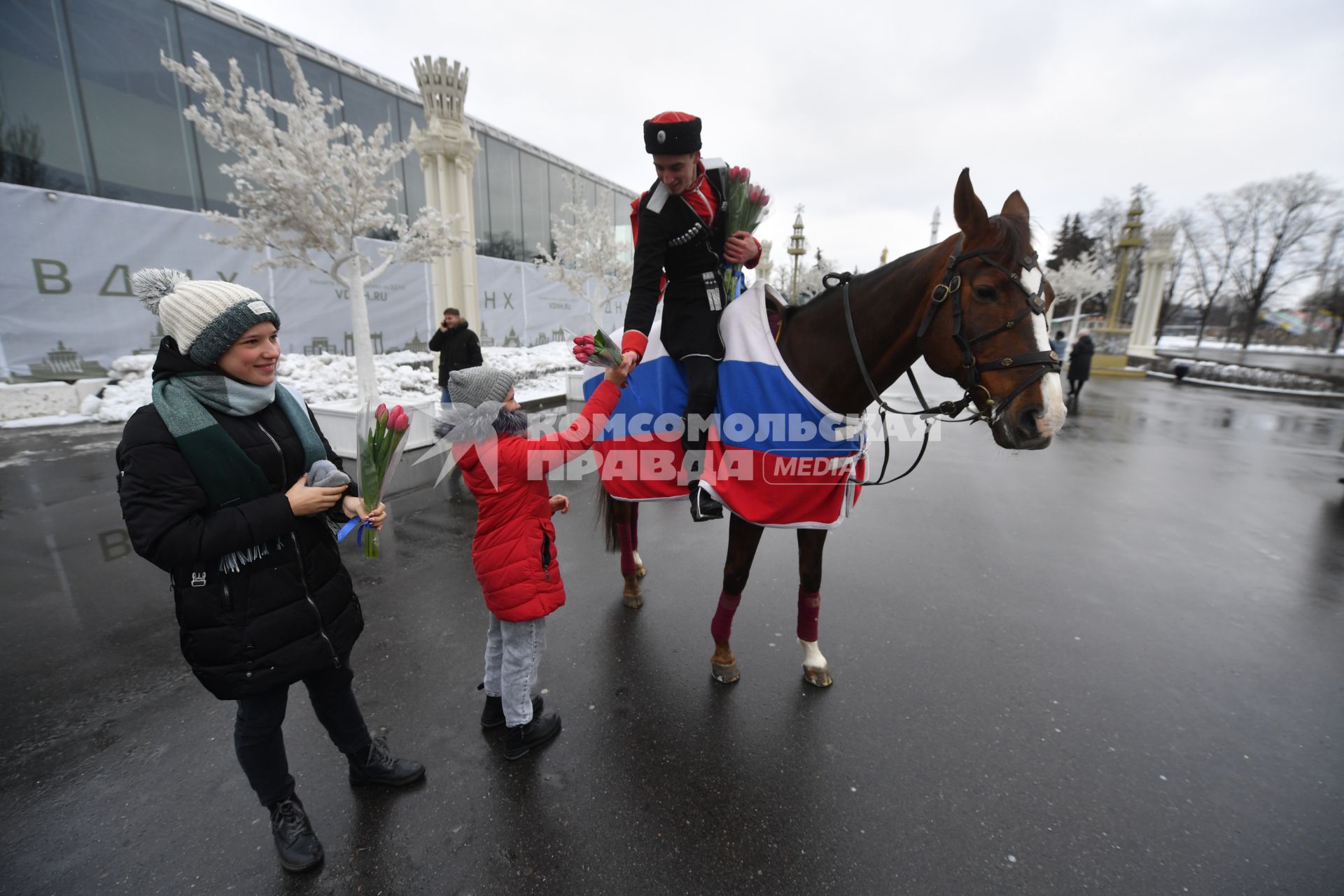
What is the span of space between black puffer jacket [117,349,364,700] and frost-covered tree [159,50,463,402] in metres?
6.63

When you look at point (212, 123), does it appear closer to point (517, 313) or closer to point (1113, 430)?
point (517, 313)

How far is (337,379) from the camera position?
11648 millimetres

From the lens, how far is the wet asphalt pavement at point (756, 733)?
1857 millimetres

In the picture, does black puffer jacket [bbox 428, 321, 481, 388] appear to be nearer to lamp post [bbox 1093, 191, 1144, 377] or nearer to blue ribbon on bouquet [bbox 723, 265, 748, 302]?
blue ribbon on bouquet [bbox 723, 265, 748, 302]

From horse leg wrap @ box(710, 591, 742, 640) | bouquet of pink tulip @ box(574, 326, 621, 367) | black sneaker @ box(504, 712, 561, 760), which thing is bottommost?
black sneaker @ box(504, 712, 561, 760)

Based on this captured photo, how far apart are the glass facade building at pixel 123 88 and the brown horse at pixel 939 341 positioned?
14.0 meters

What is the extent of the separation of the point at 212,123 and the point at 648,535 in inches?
321

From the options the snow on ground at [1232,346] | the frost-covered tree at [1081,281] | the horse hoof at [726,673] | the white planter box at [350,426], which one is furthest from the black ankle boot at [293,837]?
the snow on ground at [1232,346]

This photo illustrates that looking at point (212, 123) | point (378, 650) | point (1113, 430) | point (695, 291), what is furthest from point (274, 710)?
point (1113, 430)

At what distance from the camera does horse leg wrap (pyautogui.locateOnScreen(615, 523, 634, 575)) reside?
3.63 m

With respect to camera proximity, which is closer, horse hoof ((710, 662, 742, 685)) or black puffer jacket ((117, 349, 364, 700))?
black puffer jacket ((117, 349, 364, 700))

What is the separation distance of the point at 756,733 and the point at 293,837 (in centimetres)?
183

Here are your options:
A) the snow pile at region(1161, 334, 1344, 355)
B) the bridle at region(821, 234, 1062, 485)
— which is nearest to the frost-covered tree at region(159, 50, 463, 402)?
the bridle at region(821, 234, 1062, 485)

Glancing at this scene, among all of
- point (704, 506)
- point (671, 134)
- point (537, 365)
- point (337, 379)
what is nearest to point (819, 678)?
point (704, 506)
